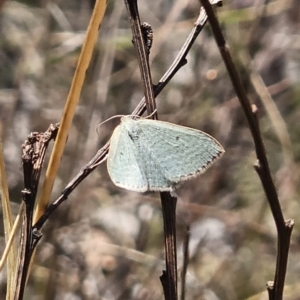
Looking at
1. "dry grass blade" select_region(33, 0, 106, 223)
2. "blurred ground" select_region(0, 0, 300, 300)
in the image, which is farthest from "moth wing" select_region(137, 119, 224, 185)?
"blurred ground" select_region(0, 0, 300, 300)

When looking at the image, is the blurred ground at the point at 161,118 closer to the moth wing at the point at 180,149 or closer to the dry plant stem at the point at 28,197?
the moth wing at the point at 180,149

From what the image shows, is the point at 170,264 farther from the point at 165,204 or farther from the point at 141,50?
the point at 141,50

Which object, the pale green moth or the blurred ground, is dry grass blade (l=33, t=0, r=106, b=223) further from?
the blurred ground

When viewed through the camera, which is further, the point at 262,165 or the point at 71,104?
the point at 71,104

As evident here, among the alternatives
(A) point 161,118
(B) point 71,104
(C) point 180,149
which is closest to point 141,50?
(B) point 71,104

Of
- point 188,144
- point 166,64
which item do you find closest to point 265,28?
point 166,64

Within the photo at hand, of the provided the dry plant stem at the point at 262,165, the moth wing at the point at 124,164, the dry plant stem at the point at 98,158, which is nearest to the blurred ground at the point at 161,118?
the moth wing at the point at 124,164
